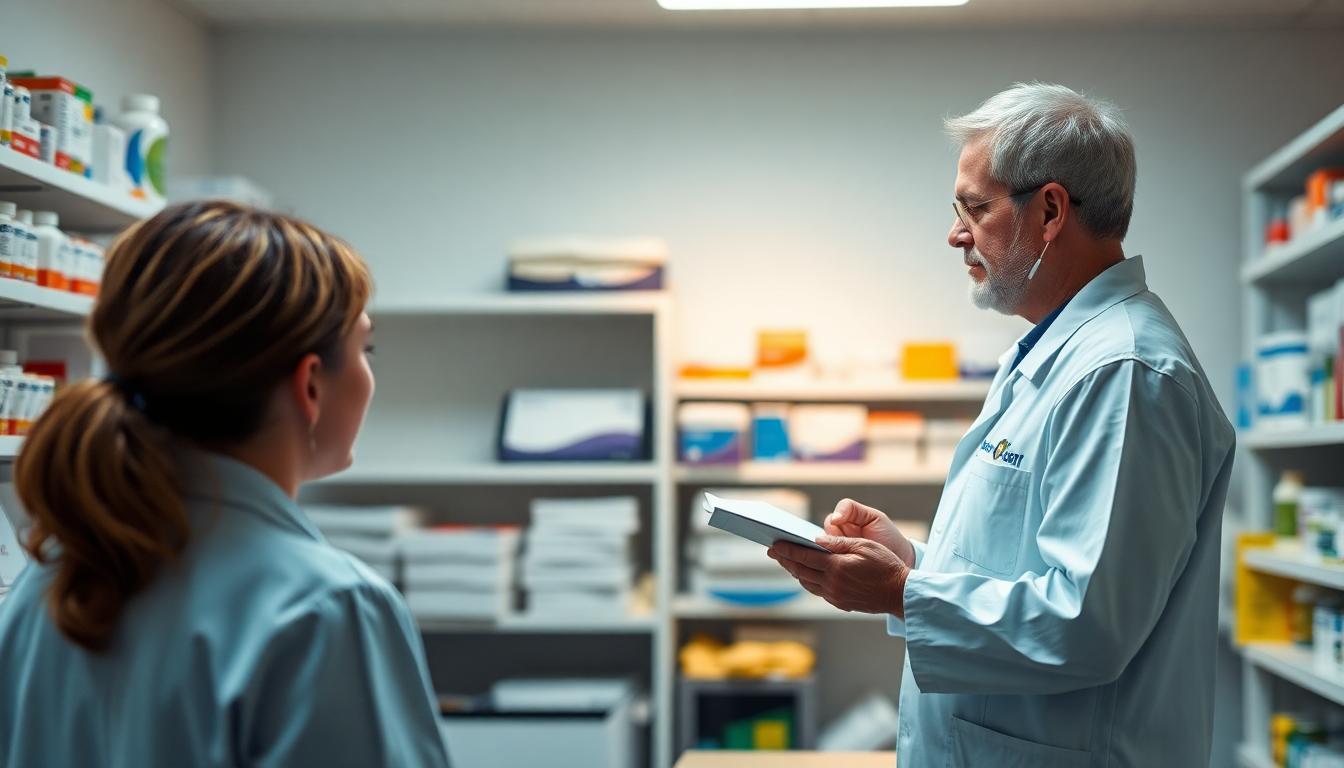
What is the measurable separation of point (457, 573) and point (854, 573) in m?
2.08

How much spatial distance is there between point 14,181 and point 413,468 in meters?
1.54

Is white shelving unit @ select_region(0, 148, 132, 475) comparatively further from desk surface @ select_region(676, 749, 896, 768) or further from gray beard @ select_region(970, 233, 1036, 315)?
gray beard @ select_region(970, 233, 1036, 315)

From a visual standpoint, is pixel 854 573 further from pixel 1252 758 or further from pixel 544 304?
pixel 1252 758

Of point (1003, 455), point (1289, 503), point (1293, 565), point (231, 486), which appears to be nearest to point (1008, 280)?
point (1003, 455)

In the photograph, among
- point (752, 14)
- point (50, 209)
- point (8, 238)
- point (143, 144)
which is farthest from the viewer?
point (752, 14)

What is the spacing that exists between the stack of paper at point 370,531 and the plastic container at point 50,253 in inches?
52.6

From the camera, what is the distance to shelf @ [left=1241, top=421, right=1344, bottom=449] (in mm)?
2748

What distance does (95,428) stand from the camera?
0.82 meters

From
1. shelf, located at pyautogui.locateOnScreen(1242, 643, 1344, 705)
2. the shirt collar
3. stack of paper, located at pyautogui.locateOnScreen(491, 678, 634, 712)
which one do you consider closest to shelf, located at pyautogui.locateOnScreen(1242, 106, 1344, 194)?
shelf, located at pyautogui.locateOnScreen(1242, 643, 1344, 705)

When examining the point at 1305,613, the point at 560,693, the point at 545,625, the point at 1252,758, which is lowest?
the point at 1252,758

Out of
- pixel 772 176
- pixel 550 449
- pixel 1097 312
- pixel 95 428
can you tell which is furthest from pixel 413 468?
pixel 95 428

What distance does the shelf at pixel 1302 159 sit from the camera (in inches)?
114

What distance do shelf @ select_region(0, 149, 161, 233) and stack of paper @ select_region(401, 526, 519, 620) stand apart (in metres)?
1.25

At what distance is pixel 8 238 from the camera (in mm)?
2084
